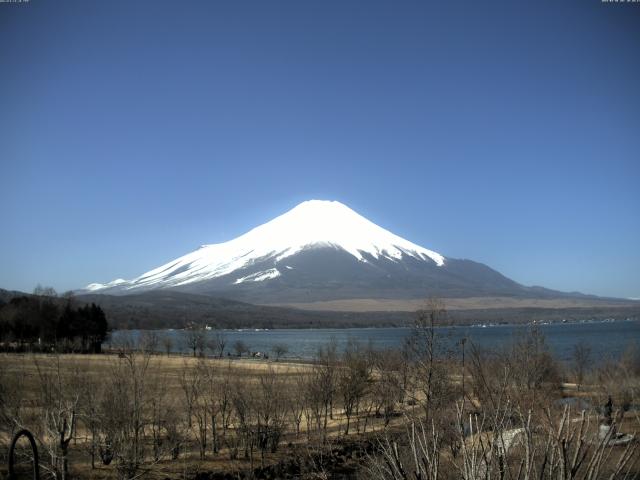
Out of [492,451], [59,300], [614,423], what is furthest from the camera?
[59,300]

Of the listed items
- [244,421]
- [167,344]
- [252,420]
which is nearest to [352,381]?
[252,420]

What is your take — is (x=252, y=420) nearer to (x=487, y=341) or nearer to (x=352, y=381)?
(x=352, y=381)

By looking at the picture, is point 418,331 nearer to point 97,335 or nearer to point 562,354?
point 562,354

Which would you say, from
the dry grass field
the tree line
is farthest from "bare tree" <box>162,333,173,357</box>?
the dry grass field

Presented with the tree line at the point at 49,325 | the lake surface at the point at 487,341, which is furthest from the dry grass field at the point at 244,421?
the tree line at the point at 49,325

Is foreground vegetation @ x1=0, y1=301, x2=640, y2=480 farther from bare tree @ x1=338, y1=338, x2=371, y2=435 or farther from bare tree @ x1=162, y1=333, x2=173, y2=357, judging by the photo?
bare tree @ x1=162, y1=333, x2=173, y2=357

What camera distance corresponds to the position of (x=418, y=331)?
22656mm

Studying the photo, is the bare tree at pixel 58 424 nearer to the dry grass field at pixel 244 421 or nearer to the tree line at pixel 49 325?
the dry grass field at pixel 244 421

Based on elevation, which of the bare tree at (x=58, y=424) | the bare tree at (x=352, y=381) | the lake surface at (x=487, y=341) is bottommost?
the lake surface at (x=487, y=341)

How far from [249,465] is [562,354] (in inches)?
2458

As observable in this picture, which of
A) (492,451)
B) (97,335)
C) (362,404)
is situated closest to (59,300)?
(97,335)

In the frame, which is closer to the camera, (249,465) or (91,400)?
(91,400)

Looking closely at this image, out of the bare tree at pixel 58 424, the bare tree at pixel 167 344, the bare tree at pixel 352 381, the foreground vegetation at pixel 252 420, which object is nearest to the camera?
the bare tree at pixel 58 424

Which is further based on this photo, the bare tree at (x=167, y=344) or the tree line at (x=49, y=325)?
the bare tree at (x=167, y=344)
